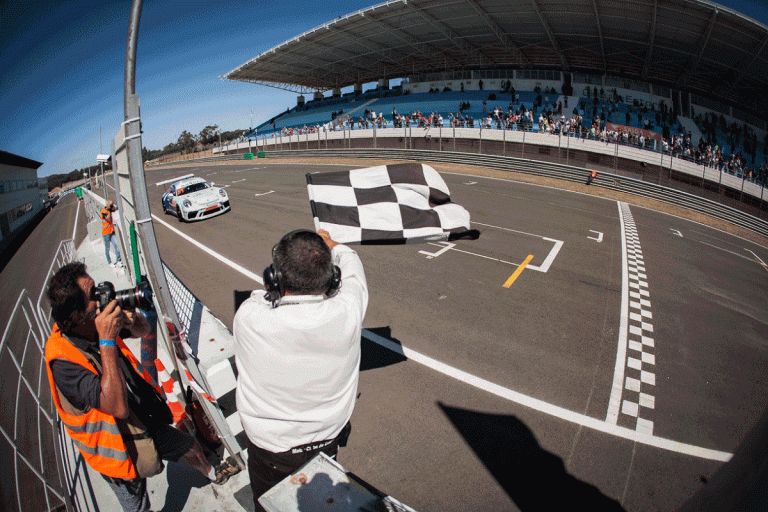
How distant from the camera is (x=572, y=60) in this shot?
33.6 metres

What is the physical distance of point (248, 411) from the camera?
1820 mm

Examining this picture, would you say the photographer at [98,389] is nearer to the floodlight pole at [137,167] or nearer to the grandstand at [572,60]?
the floodlight pole at [137,167]

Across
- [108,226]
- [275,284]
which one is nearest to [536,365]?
[275,284]

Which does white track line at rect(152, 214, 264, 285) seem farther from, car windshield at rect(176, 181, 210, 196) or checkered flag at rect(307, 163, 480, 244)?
checkered flag at rect(307, 163, 480, 244)

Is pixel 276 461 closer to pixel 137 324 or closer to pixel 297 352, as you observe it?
pixel 297 352

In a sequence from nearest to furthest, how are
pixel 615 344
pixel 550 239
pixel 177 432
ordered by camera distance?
1. pixel 177 432
2. pixel 615 344
3. pixel 550 239

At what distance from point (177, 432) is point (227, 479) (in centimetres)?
65

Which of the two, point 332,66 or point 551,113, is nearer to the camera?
point 551,113

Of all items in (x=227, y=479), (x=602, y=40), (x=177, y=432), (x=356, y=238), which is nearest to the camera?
(x=177, y=432)

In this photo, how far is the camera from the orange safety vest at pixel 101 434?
6.44 ft

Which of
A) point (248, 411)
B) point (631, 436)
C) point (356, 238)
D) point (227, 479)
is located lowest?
point (631, 436)

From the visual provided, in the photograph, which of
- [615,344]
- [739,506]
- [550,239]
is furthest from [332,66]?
[739,506]

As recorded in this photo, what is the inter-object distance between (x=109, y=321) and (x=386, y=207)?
8.01ft

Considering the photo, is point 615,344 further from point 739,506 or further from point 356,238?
point 739,506
